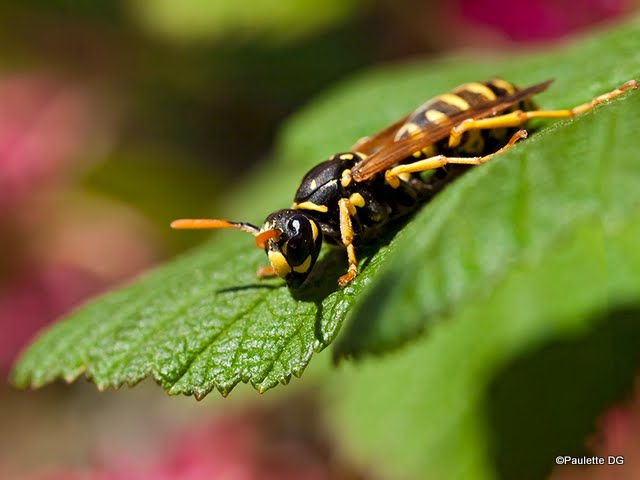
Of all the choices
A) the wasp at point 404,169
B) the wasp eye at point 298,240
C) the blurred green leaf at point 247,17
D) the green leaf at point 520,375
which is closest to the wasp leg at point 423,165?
the wasp at point 404,169

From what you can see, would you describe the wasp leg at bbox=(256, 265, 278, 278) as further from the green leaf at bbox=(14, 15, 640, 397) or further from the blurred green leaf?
the blurred green leaf

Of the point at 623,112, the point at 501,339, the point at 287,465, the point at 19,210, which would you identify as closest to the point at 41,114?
the point at 19,210

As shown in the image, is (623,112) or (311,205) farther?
(311,205)

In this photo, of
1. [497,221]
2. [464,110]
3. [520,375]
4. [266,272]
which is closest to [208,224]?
[266,272]

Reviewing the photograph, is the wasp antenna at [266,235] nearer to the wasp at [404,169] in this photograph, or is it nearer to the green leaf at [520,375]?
the wasp at [404,169]

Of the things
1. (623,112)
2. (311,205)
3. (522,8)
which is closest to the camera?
(623,112)

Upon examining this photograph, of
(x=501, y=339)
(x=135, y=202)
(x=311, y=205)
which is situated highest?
(x=311, y=205)

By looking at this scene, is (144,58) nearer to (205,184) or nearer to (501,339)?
(205,184)

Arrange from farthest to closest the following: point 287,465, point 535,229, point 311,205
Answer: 1. point 287,465
2. point 311,205
3. point 535,229
